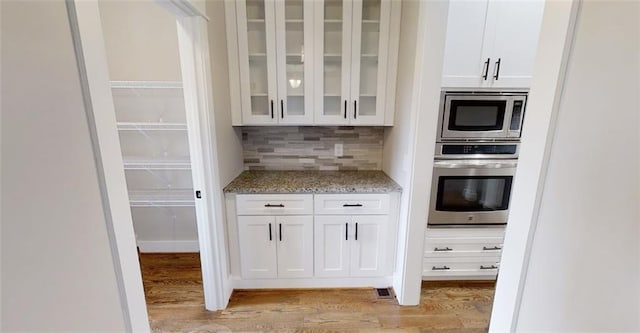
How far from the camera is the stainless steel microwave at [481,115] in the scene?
1971 mm

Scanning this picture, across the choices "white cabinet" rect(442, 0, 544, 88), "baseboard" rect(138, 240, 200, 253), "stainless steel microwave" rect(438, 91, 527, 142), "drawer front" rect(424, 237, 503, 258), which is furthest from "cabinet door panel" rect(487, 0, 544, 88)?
"baseboard" rect(138, 240, 200, 253)

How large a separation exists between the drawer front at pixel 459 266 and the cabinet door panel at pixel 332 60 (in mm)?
1376

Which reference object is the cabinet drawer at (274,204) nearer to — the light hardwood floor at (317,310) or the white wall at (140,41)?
the light hardwood floor at (317,310)

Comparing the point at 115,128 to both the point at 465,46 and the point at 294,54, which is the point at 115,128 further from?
the point at 465,46

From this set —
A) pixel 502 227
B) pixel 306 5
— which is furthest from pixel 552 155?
pixel 306 5

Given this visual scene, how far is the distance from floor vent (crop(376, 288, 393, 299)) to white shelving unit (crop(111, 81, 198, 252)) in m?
1.81

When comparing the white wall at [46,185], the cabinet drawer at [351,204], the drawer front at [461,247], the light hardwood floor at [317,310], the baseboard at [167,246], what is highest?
the white wall at [46,185]

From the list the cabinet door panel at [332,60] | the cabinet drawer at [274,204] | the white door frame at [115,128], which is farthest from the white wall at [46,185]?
the cabinet door panel at [332,60]

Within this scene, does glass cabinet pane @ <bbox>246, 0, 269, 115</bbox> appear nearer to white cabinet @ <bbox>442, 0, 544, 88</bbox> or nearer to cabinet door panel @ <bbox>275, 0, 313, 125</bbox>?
cabinet door panel @ <bbox>275, 0, 313, 125</bbox>

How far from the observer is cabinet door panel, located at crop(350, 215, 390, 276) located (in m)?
2.06

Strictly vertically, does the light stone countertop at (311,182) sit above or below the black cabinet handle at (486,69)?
below

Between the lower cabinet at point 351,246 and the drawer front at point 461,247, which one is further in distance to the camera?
the drawer front at point 461,247

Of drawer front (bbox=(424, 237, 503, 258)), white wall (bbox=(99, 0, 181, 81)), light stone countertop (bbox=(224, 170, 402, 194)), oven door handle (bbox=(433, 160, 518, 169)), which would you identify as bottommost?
drawer front (bbox=(424, 237, 503, 258))

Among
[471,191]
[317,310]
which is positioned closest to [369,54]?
[471,191]
